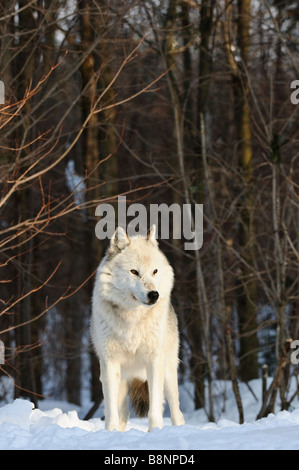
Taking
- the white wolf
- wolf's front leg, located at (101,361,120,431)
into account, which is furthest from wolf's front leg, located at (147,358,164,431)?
wolf's front leg, located at (101,361,120,431)

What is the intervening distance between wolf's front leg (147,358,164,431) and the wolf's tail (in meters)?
0.52

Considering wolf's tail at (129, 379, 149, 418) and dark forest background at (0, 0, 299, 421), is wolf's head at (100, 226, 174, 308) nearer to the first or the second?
wolf's tail at (129, 379, 149, 418)

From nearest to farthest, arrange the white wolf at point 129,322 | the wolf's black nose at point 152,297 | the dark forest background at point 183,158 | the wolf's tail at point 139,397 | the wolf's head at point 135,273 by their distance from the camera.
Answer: the wolf's black nose at point 152,297, the wolf's head at point 135,273, the white wolf at point 129,322, the wolf's tail at point 139,397, the dark forest background at point 183,158

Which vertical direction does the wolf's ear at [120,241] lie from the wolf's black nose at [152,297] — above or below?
above

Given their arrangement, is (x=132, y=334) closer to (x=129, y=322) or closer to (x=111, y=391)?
(x=129, y=322)

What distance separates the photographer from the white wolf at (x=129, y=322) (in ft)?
21.5

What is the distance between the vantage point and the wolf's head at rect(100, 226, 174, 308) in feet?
21.2

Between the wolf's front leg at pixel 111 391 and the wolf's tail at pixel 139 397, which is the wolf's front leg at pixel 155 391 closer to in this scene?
the wolf's front leg at pixel 111 391

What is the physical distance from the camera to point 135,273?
6.56 metres

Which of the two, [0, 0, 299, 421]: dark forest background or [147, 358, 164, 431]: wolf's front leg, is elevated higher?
[0, 0, 299, 421]: dark forest background

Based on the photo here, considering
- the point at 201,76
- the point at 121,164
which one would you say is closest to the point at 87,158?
the point at 201,76

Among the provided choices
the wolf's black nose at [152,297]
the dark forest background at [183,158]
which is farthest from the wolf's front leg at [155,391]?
the dark forest background at [183,158]

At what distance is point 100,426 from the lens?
7816 millimetres

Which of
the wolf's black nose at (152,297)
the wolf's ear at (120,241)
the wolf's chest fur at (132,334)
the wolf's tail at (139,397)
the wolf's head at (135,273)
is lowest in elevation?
the wolf's tail at (139,397)
